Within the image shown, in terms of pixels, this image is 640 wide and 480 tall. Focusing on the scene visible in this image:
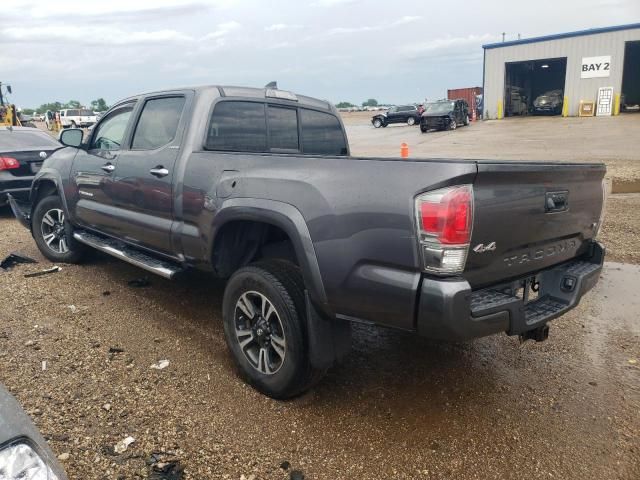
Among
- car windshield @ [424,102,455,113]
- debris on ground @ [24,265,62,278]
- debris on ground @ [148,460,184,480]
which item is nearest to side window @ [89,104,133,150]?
debris on ground @ [24,265,62,278]

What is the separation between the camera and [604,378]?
3.39 metres

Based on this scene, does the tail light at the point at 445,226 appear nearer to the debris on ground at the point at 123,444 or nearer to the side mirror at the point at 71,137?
the debris on ground at the point at 123,444

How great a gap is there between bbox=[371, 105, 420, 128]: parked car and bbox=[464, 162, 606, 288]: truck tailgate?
118 ft

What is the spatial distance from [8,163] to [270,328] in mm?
6915

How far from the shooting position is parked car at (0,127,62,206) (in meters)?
7.96

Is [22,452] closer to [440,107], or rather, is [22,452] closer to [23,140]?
[23,140]

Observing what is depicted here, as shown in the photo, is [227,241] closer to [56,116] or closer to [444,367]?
[444,367]

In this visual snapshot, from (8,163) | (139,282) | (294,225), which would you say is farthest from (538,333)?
(8,163)

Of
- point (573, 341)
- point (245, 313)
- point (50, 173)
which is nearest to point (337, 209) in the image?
point (245, 313)

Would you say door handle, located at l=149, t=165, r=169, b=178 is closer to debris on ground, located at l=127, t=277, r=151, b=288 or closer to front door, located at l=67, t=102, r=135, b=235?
front door, located at l=67, t=102, r=135, b=235

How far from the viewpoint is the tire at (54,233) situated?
18.6 feet

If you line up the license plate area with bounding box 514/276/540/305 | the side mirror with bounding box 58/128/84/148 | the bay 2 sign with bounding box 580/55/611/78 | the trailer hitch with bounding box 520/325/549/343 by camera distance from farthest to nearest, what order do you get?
the bay 2 sign with bounding box 580/55/611/78, the side mirror with bounding box 58/128/84/148, the trailer hitch with bounding box 520/325/549/343, the license plate area with bounding box 514/276/540/305

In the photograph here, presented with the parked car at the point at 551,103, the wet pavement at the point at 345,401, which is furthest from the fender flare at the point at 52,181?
the parked car at the point at 551,103

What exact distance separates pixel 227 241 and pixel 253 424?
3.97 ft
